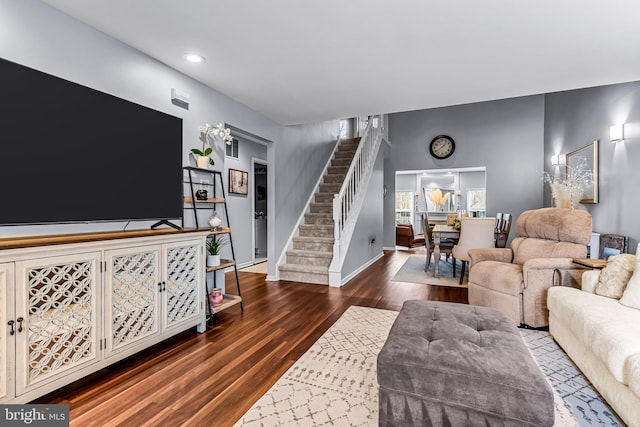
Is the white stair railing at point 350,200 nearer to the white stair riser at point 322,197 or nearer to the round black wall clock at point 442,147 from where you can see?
the white stair riser at point 322,197

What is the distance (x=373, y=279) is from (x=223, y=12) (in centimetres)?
389

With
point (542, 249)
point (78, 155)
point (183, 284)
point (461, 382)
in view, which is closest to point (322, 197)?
point (542, 249)

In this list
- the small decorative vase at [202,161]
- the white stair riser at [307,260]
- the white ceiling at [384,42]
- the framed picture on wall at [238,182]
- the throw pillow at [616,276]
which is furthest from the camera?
the framed picture on wall at [238,182]

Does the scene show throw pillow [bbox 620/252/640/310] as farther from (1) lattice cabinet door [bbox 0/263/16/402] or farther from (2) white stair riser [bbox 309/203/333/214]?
(2) white stair riser [bbox 309/203/333/214]

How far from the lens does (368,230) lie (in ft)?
19.2

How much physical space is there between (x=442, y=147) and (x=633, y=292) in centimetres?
600

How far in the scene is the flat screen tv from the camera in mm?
1722

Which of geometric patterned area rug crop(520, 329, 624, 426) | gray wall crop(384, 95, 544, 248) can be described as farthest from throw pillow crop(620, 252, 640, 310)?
gray wall crop(384, 95, 544, 248)

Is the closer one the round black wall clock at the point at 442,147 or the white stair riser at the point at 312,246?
the white stair riser at the point at 312,246

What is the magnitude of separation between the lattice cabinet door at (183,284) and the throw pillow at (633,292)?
311 centimetres

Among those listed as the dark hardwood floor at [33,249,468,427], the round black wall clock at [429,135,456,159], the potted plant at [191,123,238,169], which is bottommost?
the dark hardwood floor at [33,249,468,427]

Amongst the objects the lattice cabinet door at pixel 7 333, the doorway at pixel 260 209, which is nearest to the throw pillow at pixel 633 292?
the lattice cabinet door at pixel 7 333

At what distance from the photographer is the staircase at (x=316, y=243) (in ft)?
15.2

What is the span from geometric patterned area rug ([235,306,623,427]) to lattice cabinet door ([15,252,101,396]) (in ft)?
3.50
